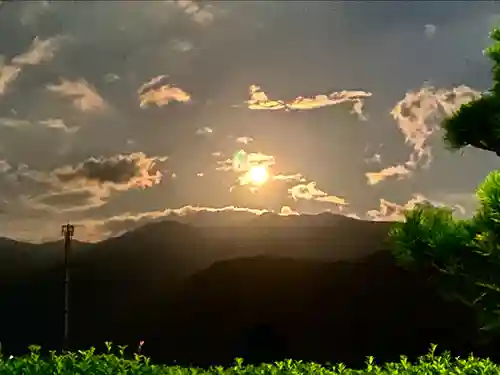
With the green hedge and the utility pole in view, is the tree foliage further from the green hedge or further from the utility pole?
the utility pole

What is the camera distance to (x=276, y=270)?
3.24m

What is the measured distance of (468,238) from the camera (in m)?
2.63

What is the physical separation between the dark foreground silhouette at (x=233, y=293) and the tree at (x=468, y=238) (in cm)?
37

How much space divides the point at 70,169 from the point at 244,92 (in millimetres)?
778

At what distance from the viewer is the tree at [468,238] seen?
260cm

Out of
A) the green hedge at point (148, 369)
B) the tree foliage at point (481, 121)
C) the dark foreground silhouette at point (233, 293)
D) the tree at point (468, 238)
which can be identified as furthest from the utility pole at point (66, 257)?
the tree foliage at point (481, 121)

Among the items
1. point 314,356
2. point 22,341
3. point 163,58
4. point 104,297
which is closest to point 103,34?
point 163,58

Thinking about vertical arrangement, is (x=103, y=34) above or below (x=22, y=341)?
above

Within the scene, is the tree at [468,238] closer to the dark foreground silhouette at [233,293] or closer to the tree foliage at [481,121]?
the tree foliage at [481,121]

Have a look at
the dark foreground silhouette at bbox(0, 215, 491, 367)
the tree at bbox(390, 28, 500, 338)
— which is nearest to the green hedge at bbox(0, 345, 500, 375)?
the tree at bbox(390, 28, 500, 338)

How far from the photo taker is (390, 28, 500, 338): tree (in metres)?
2.60

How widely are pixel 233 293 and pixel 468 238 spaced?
1013 millimetres

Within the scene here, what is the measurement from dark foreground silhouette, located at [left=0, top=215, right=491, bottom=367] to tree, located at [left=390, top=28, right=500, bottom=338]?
0.37 metres

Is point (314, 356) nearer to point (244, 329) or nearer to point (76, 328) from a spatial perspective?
point (244, 329)
